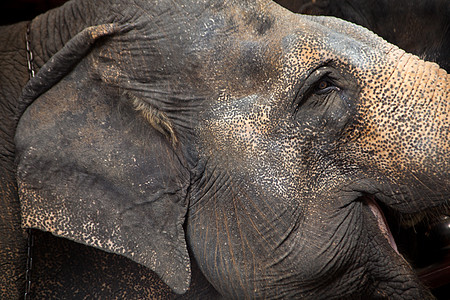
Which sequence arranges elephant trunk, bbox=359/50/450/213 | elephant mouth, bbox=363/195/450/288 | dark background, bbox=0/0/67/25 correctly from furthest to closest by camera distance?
dark background, bbox=0/0/67/25 < elephant mouth, bbox=363/195/450/288 < elephant trunk, bbox=359/50/450/213

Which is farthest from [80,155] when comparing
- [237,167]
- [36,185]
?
[237,167]

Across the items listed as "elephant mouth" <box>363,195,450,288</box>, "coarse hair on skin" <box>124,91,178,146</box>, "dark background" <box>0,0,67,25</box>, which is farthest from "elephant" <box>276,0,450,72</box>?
"coarse hair on skin" <box>124,91,178,146</box>

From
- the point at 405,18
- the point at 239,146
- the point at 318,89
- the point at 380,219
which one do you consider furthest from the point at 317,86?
the point at 405,18

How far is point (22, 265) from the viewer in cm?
144

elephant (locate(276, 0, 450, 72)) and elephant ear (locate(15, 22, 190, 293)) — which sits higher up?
elephant ear (locate(15, 22, 190, 293))

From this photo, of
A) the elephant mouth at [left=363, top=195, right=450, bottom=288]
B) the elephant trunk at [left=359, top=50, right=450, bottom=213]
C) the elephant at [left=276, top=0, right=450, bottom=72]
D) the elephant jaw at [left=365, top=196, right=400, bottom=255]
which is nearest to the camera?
the elephant trunk at [left=359, top=50, right=450, bottom=213]

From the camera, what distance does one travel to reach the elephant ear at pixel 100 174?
1.29 m

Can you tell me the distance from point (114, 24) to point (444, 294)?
1.60 meters

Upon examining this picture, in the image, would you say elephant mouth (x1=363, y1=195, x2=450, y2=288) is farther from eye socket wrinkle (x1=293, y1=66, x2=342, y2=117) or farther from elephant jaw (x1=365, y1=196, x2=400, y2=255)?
eye socket wrinkle (x1=293, y1=66, x2=342, y2=117)

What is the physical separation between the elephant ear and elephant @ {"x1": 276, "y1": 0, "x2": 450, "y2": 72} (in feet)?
4.17

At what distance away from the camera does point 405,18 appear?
2.25 m

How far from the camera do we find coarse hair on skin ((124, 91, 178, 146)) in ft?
4.25

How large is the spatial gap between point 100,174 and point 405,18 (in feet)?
4.96

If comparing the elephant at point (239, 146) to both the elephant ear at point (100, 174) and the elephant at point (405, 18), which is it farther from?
the elephant at point (405, 18)
